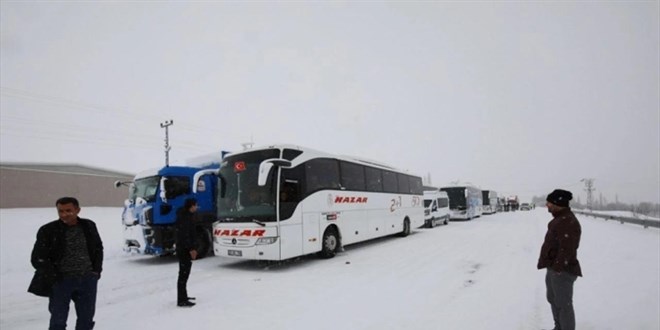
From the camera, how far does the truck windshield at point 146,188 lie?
36.4 feet

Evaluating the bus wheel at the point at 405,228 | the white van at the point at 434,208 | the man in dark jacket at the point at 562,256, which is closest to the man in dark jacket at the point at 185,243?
the man in dark jacket at the point at 562,256

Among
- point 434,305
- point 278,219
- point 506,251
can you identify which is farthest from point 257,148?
point 506,251

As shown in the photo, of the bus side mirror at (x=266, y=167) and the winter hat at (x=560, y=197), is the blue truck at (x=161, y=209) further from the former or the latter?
the winter hat at (x=560, y=197)

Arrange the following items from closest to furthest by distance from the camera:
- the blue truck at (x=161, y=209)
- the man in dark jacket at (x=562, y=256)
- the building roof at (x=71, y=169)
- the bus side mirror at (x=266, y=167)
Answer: the man in dark jacket at (x=562, y=256) < the bus side mirror at (x=266, y=167) < the blue truck at (x=161, y=209) < the building roof at (x=71, y=169)

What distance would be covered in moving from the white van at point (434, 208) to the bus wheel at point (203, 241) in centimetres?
1461

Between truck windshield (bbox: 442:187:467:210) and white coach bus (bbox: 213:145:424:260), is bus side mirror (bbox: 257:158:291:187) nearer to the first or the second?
white coach bus (bbox: 213:145:424:260)

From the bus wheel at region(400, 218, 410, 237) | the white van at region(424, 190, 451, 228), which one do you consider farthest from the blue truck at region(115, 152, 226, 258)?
the white van at region(424, 190, 451, 228)

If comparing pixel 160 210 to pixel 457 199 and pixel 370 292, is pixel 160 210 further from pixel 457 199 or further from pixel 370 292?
pixel 457 199

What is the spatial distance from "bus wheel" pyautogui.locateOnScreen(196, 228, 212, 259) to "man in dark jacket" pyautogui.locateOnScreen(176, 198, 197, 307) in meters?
5.78

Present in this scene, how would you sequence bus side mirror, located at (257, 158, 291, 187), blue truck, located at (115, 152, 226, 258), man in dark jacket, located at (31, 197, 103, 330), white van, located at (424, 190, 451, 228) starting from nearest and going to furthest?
man in dark jacket, located at (31, 197, 103, 330) → bus side mirror, located at (257, 158, 291, 187) → blue truck, located at (115, 152, 226, 258) → white van, located at (424, 190, 451, 228)

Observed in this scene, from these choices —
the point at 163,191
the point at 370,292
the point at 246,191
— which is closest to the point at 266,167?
the point at 246,191

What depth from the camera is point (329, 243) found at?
11.2 m

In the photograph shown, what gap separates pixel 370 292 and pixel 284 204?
140 inches

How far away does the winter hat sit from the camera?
13.4 feet
